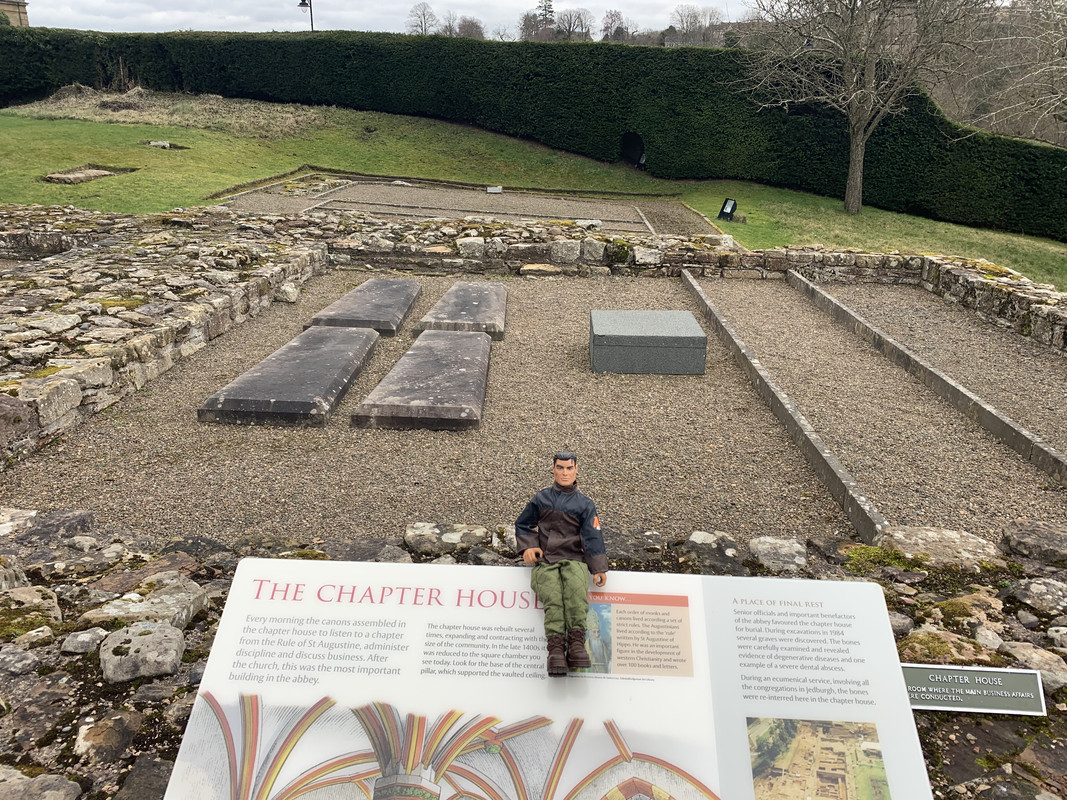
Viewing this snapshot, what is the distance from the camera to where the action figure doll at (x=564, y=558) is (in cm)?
261

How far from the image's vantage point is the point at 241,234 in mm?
12578

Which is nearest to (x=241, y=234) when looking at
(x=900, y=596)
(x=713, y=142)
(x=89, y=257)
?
(x=89, y=257)

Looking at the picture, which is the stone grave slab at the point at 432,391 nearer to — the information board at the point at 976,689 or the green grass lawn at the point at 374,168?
the information board at the point at 976,689

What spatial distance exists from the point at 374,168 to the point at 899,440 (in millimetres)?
22866

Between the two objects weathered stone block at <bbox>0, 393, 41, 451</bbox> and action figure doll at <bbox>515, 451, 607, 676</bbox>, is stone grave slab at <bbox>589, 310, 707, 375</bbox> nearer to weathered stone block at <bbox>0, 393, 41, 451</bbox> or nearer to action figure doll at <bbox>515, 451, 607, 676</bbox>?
action figure doll at <bbox>515, 451, 607, 676</bbox>

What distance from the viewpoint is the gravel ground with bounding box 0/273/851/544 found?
4879 mm

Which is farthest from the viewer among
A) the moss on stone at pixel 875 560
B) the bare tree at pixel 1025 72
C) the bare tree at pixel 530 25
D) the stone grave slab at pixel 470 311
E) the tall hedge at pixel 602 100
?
the bare tree at pixel 530 25

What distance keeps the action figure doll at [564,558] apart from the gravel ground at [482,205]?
1438cm

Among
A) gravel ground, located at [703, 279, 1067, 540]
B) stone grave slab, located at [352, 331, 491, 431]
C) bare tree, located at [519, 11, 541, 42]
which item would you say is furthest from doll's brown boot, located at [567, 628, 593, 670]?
bare tree, located at [519, 11, 541, 42]

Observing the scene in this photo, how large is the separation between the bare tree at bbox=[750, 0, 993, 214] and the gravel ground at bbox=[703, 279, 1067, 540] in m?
14.3

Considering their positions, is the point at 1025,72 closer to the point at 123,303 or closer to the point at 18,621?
the point at 123,303

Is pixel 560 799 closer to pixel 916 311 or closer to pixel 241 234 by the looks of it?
pixel 916 311

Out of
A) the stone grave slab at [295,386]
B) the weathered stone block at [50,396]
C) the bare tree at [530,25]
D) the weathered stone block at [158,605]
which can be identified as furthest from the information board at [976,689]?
the bare tree at [530,25]

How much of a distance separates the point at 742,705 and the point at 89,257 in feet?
35.9
